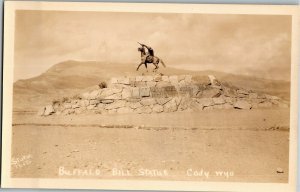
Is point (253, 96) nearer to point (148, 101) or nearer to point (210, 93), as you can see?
point (210, 93)

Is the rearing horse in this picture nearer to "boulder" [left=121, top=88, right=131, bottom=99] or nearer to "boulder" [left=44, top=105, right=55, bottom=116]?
"boulder" [left=121, top=88, right=131, bottom=99]

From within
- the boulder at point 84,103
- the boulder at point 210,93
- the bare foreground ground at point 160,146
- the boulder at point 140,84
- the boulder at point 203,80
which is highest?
the boulder at point 203,80

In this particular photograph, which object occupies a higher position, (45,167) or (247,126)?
(247,126)

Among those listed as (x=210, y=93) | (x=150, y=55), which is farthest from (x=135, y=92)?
(x=210, y=93)

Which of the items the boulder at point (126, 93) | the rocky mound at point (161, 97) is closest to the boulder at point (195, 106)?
the rocky mound at point (161, 97)

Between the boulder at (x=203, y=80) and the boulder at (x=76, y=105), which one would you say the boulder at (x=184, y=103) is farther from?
the boulder at (x=76, y=105)

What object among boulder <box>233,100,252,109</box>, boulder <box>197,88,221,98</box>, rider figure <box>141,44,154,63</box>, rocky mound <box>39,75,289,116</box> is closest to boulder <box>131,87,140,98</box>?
rocky mound <box>39,75,289,116</box>

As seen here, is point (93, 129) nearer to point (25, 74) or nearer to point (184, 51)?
point (25, 74)

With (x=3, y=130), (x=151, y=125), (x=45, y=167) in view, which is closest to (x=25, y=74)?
(x=3, y=130)
